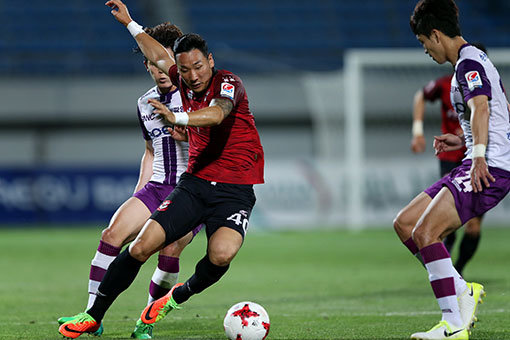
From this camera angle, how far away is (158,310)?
17.3 feet

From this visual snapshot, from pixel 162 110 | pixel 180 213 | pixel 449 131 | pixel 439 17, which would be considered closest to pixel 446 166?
pixel 449 131

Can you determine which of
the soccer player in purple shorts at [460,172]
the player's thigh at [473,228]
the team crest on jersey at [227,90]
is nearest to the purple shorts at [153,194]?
the team crest on jersey at [227,90]

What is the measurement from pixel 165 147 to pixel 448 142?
2.11 metres

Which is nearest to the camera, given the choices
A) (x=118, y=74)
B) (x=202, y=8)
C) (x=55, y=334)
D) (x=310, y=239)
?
(x=55, y=334)

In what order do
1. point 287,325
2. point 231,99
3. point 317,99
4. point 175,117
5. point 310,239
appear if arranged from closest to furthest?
point 175,117 < point 231,99 < point 287,325 < point 310,239 < point 317,99

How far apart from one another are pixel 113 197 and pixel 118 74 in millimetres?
5160

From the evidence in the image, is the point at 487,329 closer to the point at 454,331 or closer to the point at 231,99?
the point at 454,331

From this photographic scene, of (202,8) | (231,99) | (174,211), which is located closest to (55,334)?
(174,211)

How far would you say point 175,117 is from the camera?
461 cm

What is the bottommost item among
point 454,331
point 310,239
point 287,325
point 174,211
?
point 310,239

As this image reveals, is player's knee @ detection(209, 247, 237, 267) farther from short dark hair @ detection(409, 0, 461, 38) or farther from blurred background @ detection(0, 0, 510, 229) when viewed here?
blurred background @ detection(0, 0, 510, 229)

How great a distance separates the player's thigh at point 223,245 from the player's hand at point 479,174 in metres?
1.53

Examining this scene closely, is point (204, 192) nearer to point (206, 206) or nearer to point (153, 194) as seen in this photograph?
point (206, 206)

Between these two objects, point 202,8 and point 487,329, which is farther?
point 202,8
